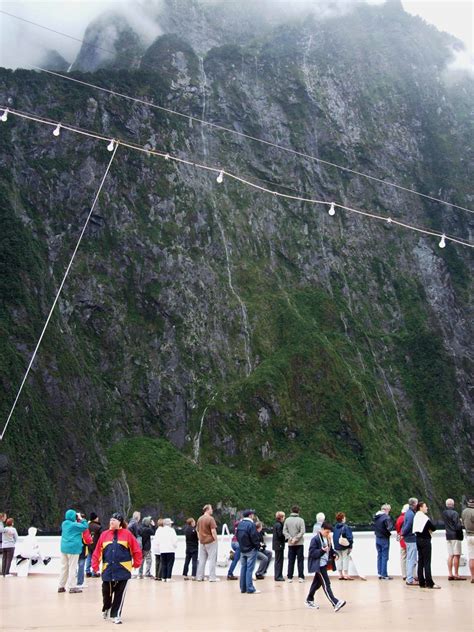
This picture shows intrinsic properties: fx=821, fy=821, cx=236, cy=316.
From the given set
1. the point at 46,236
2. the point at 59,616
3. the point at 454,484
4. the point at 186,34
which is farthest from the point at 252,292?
the point at 59,616

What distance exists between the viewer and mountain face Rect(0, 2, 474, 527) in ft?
188

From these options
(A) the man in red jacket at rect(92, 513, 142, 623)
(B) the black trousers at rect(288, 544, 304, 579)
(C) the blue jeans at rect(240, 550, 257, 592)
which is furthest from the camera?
(B) the black trousers at rect(288, 544, 304, 579)

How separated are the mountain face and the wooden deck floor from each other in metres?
31.3

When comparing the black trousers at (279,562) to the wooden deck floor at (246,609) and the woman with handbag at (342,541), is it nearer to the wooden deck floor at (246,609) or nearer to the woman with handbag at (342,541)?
the wooden deck floor at (246,609)

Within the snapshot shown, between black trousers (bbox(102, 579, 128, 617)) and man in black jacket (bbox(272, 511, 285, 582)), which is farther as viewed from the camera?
man in black jacket (bbox(272, 511, 285, 582))

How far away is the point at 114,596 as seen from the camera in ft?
38.6

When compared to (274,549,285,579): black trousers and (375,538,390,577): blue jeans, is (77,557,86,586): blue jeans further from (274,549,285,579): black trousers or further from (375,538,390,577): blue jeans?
(375,538,390,577): blue jeans

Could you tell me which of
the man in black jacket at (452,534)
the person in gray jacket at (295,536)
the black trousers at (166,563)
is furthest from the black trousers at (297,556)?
the man in black jacket at (452,534)

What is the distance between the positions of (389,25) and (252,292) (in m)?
49.0

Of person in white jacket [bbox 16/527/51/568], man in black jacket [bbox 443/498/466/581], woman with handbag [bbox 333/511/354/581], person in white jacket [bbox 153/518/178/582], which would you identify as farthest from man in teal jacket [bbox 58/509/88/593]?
man in black jacket [bbox 443/498/466/581]

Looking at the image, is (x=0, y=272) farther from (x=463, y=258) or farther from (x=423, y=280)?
(x=463, y=258)

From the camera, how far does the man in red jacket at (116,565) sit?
11812mm

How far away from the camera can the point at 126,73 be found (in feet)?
266

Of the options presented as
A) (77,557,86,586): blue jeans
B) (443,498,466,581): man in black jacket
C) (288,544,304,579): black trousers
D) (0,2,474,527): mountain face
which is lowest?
(77,557,86,586): blue jeans
